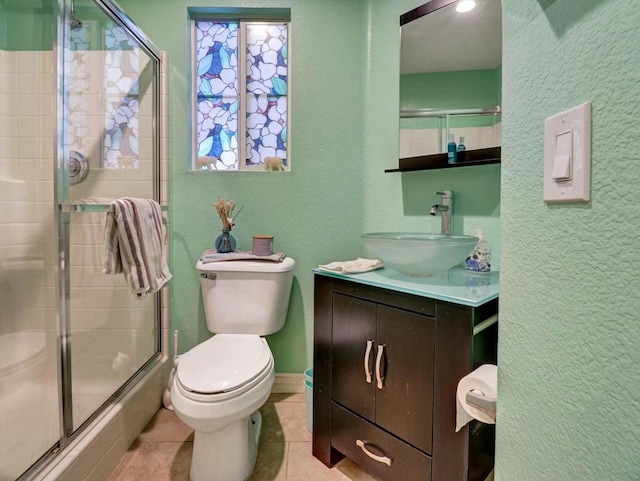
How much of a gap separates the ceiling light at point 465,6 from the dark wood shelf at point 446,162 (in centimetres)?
59

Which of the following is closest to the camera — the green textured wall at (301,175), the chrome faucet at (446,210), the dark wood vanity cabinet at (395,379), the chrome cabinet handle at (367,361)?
the dark wood vanity cabinet at (395,379)

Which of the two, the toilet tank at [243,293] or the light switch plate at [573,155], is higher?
the light switch plate at [573,155]

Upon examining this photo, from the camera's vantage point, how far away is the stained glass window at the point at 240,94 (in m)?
1.97

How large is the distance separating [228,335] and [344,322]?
2.08 feet

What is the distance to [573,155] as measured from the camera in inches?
14.3

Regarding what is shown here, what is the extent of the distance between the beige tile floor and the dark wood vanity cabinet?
0.08m

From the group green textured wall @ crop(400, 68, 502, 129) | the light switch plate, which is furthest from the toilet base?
green textured wall @ crop(400, 68, 502, 129)

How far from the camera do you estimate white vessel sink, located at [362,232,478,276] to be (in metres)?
1.14

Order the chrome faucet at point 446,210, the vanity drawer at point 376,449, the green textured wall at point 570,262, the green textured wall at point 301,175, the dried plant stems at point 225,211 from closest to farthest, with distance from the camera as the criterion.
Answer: the green textured wall at point 570,262
the vanity drawer at point 376,449
the chrome faucet at point 446,210
the dried plant stems at point 225,211
the green textured wall at point 301,175

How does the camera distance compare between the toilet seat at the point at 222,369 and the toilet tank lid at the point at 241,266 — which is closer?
the toilet seat at the point at 222,369

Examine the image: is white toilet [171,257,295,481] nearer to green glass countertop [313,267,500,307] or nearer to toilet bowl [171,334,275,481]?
toilet bowl [171,334,275,481]

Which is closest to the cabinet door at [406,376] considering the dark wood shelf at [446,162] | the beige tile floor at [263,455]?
the beige tile floor at [263,455]

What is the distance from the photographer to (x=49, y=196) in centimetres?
123

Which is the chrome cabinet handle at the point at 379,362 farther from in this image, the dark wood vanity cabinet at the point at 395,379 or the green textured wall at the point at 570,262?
the green textured wall at the point at 570,262
